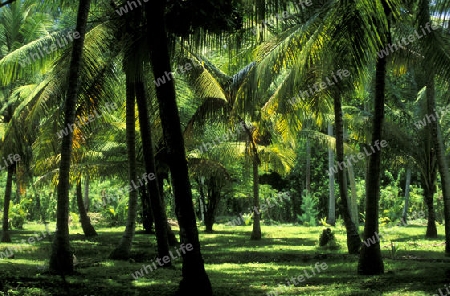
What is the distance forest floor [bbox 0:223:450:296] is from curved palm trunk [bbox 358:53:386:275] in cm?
33

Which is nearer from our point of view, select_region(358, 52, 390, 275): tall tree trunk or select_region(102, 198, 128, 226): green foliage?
select_region(358, 52, 390, 275): tall tree trunk

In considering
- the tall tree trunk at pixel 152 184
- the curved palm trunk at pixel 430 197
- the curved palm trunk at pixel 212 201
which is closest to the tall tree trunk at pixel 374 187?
the tall tree trunk at pixel 152 184

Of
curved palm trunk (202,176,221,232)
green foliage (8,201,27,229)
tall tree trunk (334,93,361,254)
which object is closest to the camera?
tall tree trunk (334,93,361,254)

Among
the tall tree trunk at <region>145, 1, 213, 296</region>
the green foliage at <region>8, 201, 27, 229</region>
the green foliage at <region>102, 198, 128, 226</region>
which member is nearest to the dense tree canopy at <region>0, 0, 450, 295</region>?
the tall tree trunk at <region>145, 1, 213, 296</region>

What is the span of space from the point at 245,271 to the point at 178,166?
208 inches

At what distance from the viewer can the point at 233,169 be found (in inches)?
1059

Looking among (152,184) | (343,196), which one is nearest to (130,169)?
(152,184)

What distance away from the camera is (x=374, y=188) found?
401 inches

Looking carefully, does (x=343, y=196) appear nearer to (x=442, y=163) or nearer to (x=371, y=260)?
(x=442, y=163)

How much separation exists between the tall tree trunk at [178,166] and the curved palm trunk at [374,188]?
3823 millimetres

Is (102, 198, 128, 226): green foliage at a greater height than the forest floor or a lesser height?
greater

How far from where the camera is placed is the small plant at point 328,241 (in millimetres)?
16750

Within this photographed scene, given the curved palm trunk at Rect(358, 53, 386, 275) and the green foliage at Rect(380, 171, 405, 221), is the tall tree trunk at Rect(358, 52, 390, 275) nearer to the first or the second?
the curved palm trunk at Rect(358, 53, 386, 275)

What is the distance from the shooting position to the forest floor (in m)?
8.65
